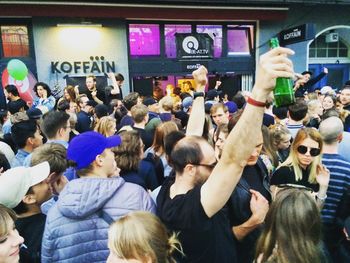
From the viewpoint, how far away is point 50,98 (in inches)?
269

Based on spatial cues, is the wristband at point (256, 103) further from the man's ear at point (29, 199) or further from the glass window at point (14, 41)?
the glass window at point (14, 41)

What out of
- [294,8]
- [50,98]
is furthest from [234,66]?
[50,98]

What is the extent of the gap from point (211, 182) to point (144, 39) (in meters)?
11.1

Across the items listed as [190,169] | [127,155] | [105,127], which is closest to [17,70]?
[105,127]

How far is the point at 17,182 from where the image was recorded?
Answer: 2180 millimetres

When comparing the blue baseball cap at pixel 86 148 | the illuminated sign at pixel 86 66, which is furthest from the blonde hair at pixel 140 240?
the illuminated sign at pixel 86 66

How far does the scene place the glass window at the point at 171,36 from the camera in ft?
40.7

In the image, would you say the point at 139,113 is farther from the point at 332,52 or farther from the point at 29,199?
the point at 332,52

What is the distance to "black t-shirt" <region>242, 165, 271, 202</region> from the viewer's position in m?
2.56

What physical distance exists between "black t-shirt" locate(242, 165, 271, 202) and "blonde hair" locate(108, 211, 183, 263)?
41.2 inches

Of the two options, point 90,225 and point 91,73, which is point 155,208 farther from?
point 91,73

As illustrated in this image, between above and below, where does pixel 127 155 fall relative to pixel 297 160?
above

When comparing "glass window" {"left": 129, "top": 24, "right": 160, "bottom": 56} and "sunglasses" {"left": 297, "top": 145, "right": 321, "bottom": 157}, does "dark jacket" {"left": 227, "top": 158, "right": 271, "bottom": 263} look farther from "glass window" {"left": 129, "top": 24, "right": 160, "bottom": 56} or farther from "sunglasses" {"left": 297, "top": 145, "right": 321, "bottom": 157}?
"glass window" {"left": 129, "top": 24, "right": 160, "bottom": 56}

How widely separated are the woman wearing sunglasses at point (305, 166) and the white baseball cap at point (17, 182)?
2.00m
